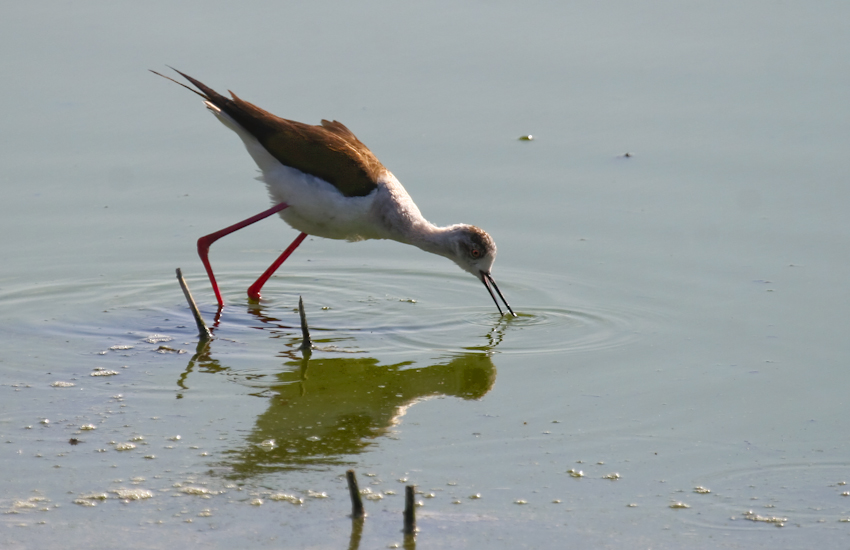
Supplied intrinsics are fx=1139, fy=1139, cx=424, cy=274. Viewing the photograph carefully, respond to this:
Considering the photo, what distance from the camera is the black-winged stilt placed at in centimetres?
815

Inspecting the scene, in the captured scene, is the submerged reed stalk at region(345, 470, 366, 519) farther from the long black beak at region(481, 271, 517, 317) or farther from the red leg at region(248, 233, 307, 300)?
the red leg at region(248, 233, 307, 300)

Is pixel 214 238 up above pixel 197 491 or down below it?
above

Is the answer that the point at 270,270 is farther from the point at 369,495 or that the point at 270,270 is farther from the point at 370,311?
the point at 369,495

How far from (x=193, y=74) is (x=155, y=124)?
78 centimetres

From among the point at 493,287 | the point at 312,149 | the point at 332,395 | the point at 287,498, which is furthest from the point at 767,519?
the point at 312,149

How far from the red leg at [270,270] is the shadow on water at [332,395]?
66cm

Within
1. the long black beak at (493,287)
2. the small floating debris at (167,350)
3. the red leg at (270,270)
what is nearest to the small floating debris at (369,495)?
the small floating debris at (167,350)

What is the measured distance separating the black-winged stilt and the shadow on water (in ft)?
2.64

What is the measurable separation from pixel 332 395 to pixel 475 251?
6.47 feet

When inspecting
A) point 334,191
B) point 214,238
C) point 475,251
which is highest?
point 334,191

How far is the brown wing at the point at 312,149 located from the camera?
320 inches

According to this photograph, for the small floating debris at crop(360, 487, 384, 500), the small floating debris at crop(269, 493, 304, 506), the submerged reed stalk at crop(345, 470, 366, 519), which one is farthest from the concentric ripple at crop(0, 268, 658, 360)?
the submerged reed stalk at crop(345, 470, 366, 519)

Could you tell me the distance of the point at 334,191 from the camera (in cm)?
815

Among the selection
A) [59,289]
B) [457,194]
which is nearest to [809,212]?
[457,194]
